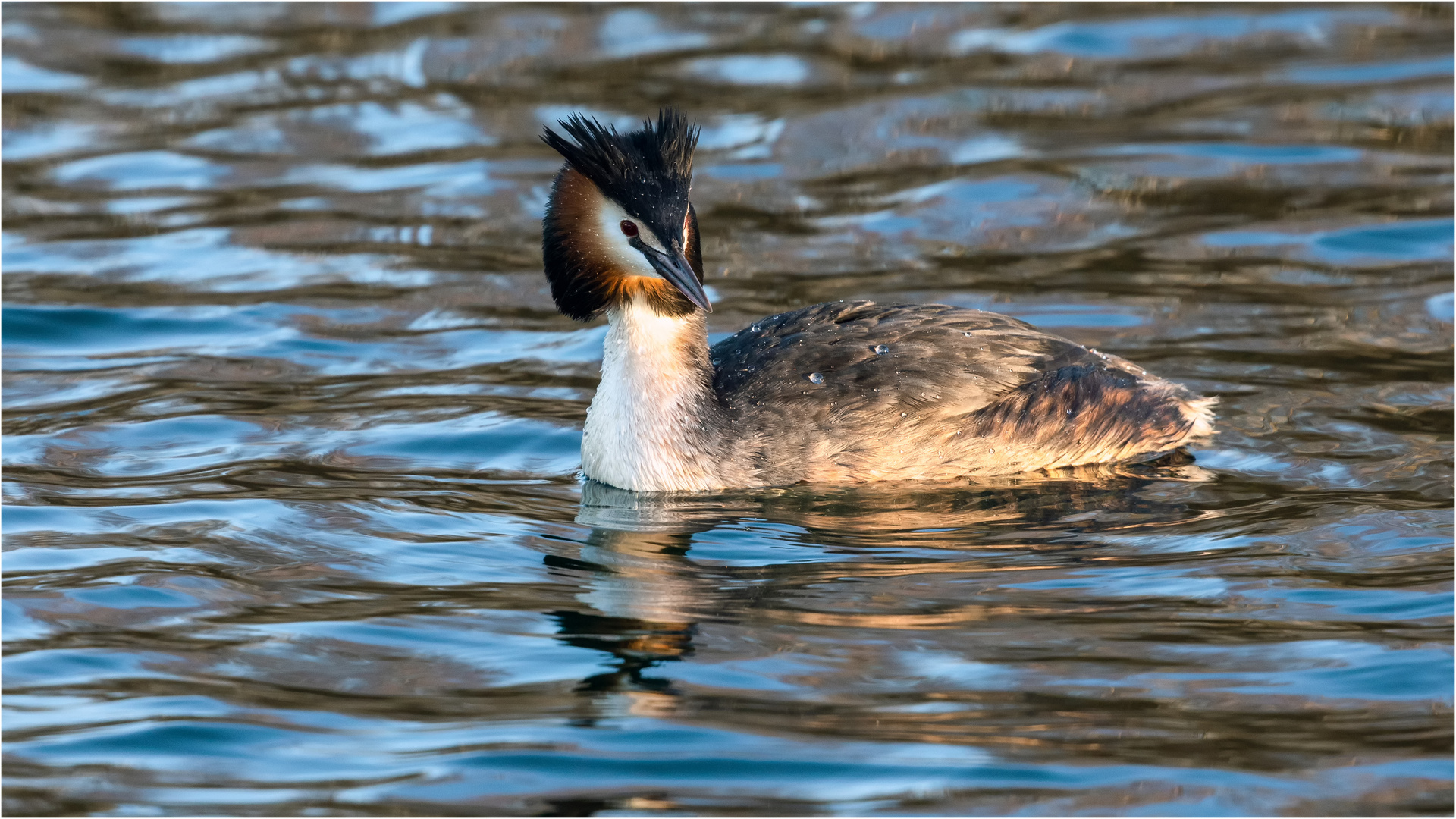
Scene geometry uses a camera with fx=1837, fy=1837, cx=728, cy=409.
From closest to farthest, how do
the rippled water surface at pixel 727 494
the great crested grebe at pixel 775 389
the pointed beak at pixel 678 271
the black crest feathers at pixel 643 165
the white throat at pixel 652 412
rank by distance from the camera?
the rippled water surface at pixel 727 494 < the pointed beak at pixel 678 271 < the black crest feathers at pixel 643 165 < the great crested grebe at pixel 775 389 < the white throat at pixel 652 412

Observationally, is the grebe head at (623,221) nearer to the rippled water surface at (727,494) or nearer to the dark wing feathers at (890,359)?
the dark wing feathers at (890,359)

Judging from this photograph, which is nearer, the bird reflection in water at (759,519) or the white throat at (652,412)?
the bird reflection in water at (759,519)

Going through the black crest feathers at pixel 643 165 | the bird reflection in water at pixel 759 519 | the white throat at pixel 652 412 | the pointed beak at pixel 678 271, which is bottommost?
the bird reflection in water at pixel 759 519

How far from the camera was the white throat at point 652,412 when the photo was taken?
884cm

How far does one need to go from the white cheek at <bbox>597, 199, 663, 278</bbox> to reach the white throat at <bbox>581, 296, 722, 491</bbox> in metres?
0.28

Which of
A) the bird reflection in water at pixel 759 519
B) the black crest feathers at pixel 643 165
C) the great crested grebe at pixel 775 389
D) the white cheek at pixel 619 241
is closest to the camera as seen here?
the bird reflection in water at pixel 759 519

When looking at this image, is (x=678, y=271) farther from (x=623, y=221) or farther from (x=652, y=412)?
(x=652, y=412)

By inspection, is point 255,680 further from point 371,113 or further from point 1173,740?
point 371,113

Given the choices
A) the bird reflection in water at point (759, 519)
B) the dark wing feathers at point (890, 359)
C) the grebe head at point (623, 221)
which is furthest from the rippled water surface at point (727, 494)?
the grebe head at point (623, 221)

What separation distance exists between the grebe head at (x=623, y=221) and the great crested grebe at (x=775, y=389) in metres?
0.01

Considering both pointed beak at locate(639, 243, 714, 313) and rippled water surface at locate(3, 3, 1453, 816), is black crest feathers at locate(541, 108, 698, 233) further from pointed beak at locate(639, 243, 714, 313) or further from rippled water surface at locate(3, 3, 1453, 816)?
rippled water surface at locate(3, 3, 1453, 816)

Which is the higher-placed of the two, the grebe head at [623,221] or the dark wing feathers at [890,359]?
the grebe head at [623,221]

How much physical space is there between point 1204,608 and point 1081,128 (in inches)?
336

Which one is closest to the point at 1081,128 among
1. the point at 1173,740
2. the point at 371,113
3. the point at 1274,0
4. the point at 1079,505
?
the point at 1274,0
